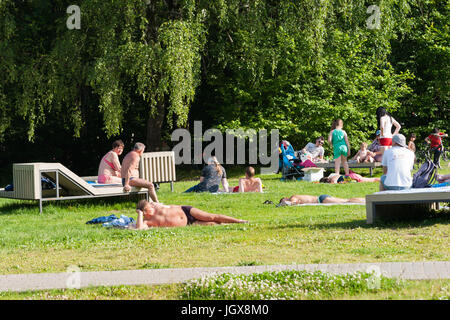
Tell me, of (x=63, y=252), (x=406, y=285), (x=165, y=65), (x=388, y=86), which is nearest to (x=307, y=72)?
(x=388, y=86)

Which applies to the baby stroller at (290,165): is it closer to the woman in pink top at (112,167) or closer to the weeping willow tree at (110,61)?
the weeping willow tree at (110,61)

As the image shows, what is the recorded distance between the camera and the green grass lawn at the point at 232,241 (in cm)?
713

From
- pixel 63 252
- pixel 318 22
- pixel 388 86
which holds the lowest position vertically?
pixel 63 252

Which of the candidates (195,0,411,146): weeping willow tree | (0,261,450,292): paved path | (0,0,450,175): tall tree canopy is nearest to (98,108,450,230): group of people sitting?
(195,0,411,146): weeping willow tree

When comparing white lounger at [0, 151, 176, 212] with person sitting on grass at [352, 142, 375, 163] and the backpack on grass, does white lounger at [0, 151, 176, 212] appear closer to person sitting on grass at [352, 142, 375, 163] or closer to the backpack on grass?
the backpack on grass

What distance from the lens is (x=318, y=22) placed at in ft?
70.4

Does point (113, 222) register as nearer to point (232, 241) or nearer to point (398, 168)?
point (232, 241)

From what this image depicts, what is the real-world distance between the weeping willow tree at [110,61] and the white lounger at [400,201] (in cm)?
1000

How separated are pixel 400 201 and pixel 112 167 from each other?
7.61 metres

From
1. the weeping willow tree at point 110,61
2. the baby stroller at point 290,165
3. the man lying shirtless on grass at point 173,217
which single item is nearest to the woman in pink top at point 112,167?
the man lying shirtless on grass at point 173,217

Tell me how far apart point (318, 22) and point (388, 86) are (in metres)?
5.20

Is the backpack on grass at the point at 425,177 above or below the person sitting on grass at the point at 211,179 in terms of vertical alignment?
above

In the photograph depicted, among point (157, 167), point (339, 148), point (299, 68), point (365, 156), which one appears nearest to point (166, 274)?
point (157, 167)

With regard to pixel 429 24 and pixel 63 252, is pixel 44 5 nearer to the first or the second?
pixel 429 24
